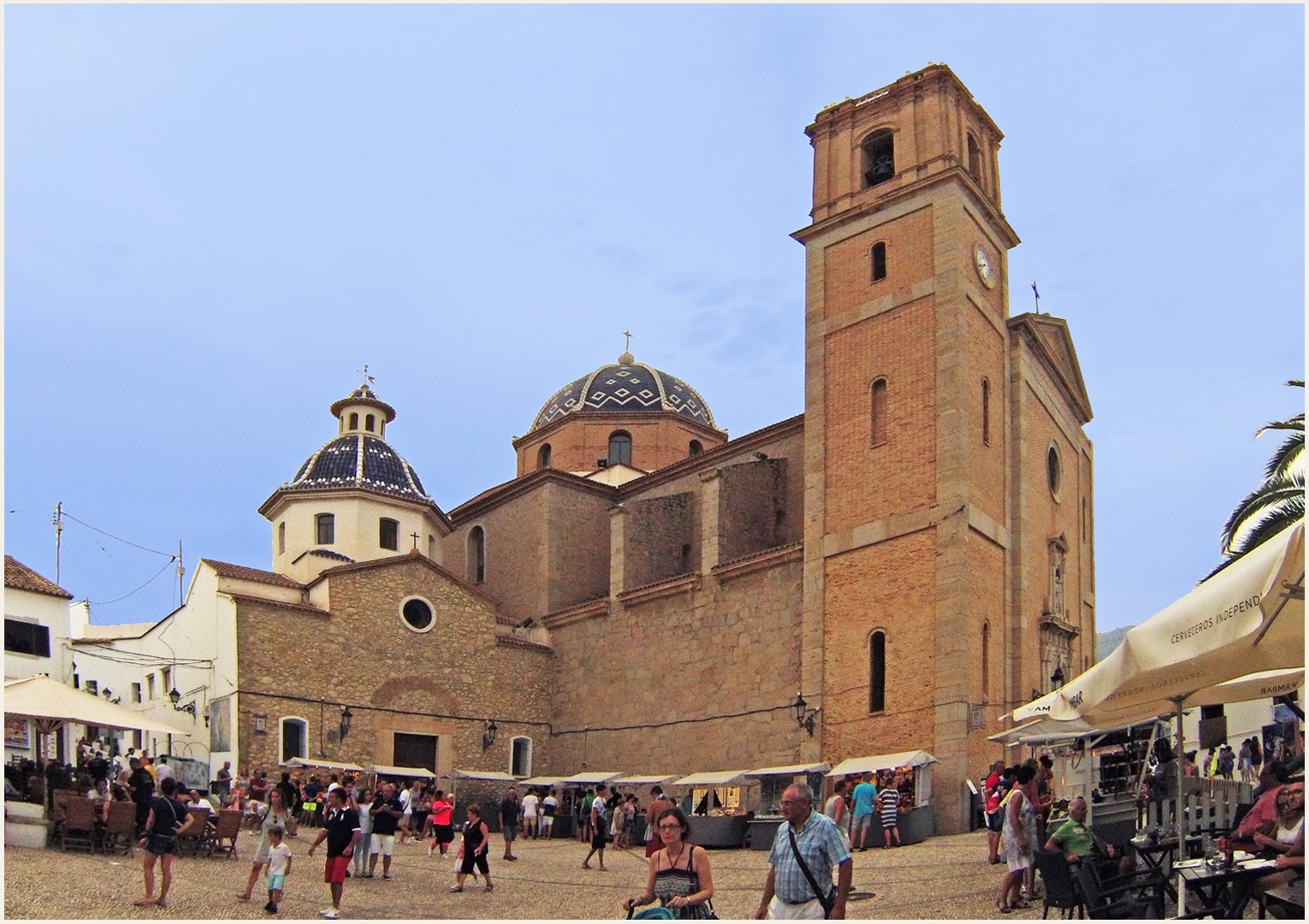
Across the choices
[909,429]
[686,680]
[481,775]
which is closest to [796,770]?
[686,680]

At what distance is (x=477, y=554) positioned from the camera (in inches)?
1657

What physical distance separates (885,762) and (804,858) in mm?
18919

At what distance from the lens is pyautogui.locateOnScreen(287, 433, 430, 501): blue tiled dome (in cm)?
3862

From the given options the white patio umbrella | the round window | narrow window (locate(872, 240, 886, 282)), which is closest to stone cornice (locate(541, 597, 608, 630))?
narrow window (locate(872, 240, 886, 282))

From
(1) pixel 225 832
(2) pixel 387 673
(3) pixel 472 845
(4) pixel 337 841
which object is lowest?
(1) pixel 225 832

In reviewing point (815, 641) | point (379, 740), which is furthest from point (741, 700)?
point (379, 740)

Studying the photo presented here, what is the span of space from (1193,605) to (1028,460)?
2291 centimetres

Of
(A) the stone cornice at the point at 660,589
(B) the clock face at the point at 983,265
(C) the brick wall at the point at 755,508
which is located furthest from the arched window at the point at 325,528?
(B) the clock face at the point at 983,265

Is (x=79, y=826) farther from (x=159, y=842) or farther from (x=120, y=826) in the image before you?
(x=159, y=842)

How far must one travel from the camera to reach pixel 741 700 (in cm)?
3152

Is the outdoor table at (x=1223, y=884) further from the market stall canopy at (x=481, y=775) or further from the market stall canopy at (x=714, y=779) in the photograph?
the market stall canopy at (x=481, y=775)

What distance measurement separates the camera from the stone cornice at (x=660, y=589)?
33.3 metres

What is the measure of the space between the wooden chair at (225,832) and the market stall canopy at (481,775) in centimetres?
1307

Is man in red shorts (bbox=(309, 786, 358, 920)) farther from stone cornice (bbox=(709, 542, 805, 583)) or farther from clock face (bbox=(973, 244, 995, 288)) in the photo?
clock face (bbox=(973, 244, 995, 288))
